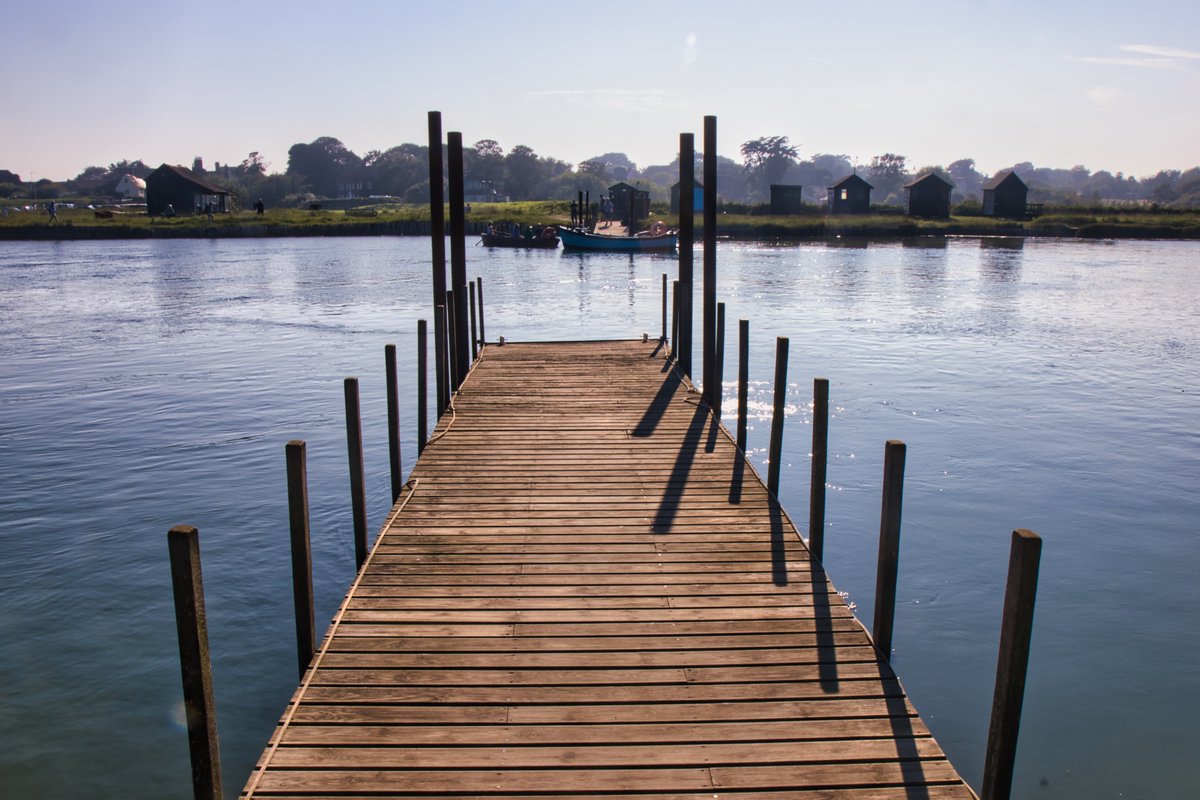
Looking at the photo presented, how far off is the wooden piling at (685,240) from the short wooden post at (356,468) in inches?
319

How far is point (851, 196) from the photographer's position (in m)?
90.7

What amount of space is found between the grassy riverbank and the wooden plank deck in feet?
259

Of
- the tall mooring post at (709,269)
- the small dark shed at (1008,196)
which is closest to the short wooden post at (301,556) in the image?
the tall mooring post at (709,269)

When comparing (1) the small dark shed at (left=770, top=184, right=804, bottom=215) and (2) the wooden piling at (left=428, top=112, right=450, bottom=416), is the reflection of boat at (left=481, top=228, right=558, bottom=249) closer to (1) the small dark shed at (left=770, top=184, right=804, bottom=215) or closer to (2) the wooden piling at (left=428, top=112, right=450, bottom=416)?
(1) the small dark shed at (left=770, top=184, right=804, bottom=215)

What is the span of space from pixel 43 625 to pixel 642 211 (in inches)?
3284

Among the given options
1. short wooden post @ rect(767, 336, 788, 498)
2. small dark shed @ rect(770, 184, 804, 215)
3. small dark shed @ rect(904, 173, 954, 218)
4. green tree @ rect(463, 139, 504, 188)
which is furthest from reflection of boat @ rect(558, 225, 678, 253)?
green tree @ rect(463, 139, 504, 188)

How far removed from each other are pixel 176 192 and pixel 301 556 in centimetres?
10418

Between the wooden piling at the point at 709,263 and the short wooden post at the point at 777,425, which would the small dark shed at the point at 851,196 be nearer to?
the wooden piling at the point at 709,263

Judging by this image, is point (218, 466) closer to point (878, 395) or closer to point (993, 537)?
point (993, 537)

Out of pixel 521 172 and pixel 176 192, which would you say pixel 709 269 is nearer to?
pixel 176 192

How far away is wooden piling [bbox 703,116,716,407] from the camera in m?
13.7

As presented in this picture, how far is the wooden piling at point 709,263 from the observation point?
13.7 m

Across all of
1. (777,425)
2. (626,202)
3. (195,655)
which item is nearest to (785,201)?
(626,202)

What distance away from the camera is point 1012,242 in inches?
3159
